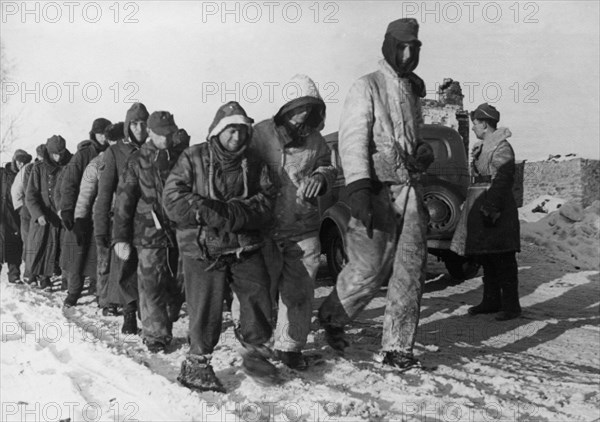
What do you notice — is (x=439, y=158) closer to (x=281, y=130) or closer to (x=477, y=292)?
(x=477, y=292)

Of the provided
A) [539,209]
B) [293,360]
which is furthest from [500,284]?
[539,209]

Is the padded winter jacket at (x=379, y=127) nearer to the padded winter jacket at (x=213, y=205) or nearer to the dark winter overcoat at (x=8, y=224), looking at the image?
the padded winter jacket at (x=213, y=205)

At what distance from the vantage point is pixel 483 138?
6172 mm

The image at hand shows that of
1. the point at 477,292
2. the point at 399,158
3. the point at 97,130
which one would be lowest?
the point at 477,292

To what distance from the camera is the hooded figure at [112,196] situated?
516 centimetres

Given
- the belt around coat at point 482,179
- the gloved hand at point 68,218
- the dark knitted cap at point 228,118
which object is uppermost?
the dark knitted cap at point 228,118

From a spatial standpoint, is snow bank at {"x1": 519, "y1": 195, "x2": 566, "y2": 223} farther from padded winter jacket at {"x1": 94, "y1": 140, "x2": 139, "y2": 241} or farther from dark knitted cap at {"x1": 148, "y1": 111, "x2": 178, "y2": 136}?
dark knitted cap at {"x1": 148, "y1": 111, "x2": 178, "y2": 136}

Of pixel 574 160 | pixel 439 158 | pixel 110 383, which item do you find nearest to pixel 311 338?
pixel 110 383

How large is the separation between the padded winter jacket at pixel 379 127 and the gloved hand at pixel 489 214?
204 cm

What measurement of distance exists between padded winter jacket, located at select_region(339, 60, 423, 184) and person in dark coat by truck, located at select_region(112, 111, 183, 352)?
1.37m

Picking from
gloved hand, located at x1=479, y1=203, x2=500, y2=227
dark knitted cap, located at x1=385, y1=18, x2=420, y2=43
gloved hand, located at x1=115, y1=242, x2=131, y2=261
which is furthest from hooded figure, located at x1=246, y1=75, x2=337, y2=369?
gloved hand, located at x1=479, y1=203, x2=500, y2=227

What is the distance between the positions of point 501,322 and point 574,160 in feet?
47.0

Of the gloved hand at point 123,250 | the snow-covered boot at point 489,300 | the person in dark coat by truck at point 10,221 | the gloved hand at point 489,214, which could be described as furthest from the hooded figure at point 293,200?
the person in dark coat by truck at point 10,221

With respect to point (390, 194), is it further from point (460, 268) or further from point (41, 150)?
point (41, 150)
